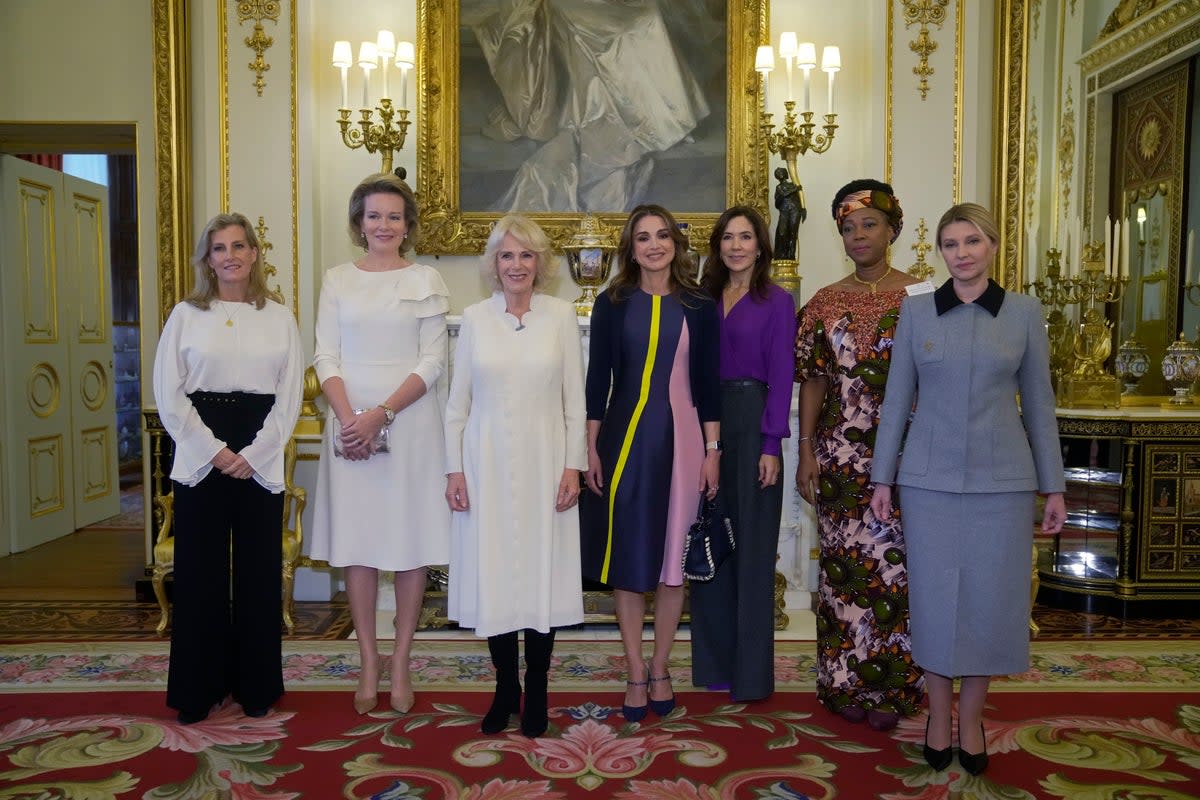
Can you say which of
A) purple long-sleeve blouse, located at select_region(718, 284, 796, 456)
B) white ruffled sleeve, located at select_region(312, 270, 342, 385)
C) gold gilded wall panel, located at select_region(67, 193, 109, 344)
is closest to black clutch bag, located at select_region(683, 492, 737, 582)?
purple long-sleeve blouse, located at select_region(718, 284, 796, 456)

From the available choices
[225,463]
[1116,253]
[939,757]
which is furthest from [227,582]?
[1116,253]

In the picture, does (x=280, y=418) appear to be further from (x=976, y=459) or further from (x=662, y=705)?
(x=976, y=459)

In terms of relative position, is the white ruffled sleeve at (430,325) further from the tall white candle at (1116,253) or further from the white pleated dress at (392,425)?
the tall white candle at (1116,253)

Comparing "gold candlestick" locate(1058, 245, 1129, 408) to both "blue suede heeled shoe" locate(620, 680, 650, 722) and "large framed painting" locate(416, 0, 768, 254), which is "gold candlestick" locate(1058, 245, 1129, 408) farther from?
"blue suede heeled shoe" locate(620, 680, 650, 722)

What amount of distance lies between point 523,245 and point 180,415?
1.21 metres

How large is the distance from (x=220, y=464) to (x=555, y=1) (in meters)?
3.18

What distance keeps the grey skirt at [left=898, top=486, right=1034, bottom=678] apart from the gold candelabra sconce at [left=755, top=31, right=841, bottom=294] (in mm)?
2328

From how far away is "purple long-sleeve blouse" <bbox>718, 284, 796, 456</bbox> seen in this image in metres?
3.14

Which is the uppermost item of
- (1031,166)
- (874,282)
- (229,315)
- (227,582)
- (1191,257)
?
(1031,166)

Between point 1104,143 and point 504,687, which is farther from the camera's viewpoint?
point 1104,143

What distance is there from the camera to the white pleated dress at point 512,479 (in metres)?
2.96

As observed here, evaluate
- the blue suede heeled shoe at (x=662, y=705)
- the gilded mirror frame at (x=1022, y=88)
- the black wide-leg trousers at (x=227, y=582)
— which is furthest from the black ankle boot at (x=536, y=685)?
the gilded mirror frame at (x=1022, y=88)

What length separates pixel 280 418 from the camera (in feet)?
10.7

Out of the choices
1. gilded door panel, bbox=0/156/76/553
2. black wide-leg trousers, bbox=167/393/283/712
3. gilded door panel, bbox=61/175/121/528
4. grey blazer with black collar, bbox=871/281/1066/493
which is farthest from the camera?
gilded door panel, bbox=61/175/121/528
